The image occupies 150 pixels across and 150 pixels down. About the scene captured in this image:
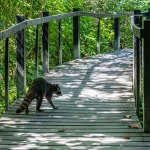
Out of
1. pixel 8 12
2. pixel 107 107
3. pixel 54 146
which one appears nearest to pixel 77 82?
pixel 107 107

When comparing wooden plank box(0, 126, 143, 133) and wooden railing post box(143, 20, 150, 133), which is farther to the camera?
wooden plank box(0, 126, 143, 133)

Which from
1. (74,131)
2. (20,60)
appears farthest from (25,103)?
(20,60)

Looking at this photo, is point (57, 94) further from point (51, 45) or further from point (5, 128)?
point (51, 45)

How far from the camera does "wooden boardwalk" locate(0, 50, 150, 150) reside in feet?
16.6

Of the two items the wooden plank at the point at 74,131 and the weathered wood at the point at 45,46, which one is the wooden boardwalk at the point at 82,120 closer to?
the wooden plank at the point at 74,131

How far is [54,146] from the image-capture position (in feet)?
16.3

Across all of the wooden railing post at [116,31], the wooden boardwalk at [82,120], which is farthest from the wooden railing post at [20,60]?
the wooden railing post at [116,31]

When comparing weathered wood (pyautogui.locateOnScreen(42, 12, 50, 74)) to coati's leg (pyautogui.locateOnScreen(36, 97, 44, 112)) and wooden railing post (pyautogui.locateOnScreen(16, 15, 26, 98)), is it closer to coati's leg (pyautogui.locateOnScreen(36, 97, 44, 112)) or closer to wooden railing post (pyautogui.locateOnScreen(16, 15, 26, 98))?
wooden railing post (pyautogui.locateOnScreen(16, 15, 26, 98))

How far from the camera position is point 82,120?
A: 6078mm

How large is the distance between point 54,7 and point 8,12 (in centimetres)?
318

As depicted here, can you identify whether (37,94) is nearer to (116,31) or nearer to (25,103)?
(25,103)

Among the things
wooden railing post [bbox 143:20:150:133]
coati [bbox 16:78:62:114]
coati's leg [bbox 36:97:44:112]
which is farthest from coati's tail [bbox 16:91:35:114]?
wooden railing post [bbox 143:20:150:133]

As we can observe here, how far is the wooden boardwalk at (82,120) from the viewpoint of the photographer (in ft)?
16.6

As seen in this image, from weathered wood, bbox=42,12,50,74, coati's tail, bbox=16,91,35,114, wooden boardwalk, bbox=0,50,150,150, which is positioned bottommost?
wooden boardwalk, bbox=0,50,150,150
